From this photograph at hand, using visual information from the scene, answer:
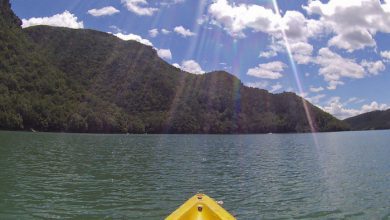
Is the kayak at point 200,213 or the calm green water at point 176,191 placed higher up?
the kayak at point 200,213

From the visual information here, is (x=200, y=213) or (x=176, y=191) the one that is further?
(x=176, y=191)

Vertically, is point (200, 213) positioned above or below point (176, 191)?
above

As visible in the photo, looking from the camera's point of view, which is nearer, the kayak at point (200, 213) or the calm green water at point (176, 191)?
the kayak at point (200, 213)

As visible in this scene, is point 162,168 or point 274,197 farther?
point 162,168

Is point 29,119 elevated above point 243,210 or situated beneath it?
elevated above

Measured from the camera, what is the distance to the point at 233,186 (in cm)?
3288

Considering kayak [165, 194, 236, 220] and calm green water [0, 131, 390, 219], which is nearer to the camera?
kayak [165, 194, 236, 220]

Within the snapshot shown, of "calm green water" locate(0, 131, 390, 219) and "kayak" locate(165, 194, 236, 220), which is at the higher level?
"kayak" locate(165, 194, 236, 220)

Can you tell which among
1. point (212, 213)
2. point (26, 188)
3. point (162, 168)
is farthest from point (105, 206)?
point (162, 168)

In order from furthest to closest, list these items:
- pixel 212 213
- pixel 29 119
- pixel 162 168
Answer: pixel 29 119 < pixel 162 168 < pixel 212 213

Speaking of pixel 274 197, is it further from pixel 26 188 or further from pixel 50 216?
pixel 26 188

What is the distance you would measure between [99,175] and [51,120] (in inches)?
6347

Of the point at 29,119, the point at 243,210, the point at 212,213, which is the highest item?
the point at 29,119

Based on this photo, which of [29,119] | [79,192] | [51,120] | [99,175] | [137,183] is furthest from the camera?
[51,120]
